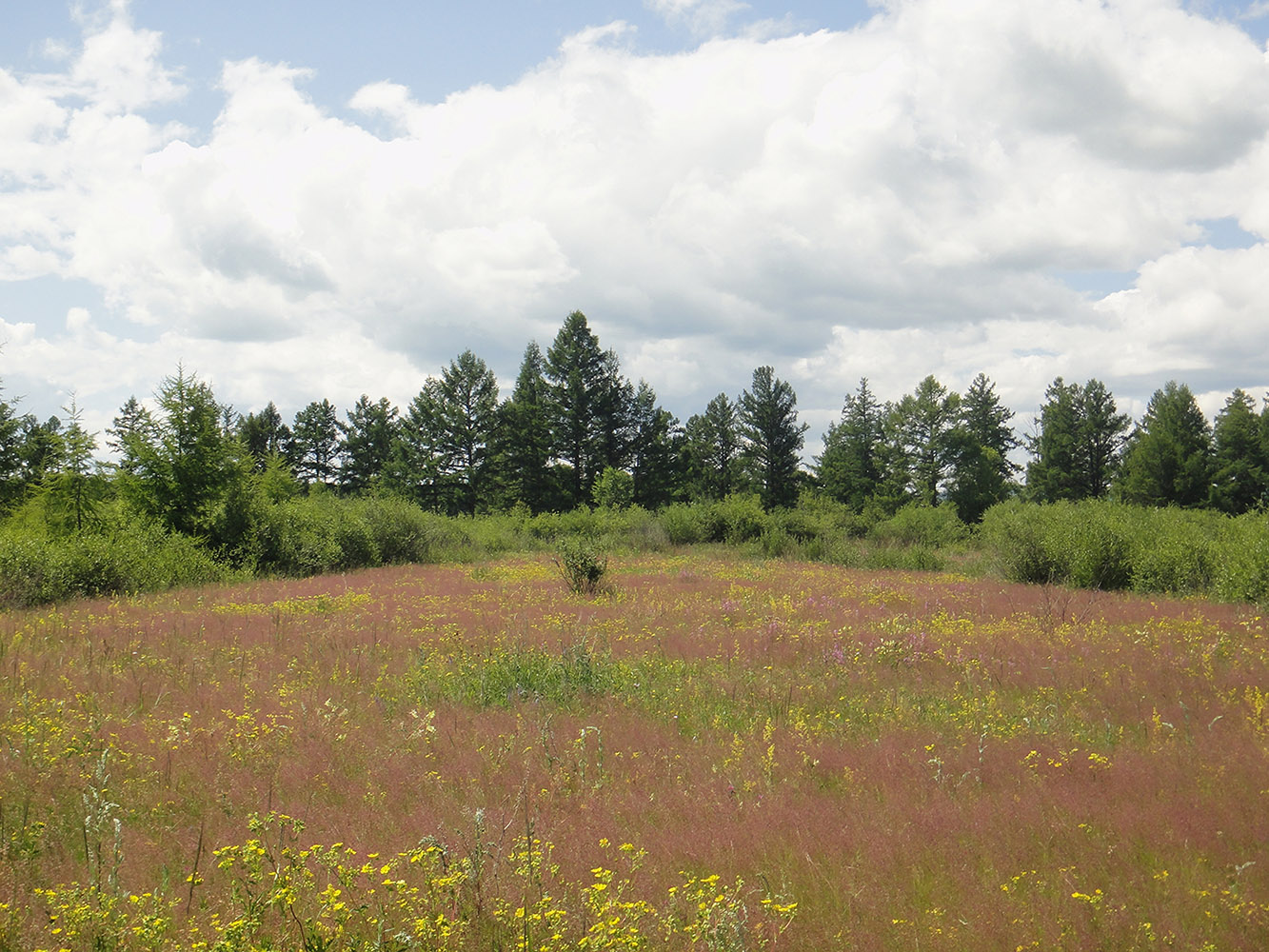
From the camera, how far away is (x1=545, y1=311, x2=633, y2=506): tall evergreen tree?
181ft

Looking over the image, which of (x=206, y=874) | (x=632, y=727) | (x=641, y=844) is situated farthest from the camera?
(x=632, y=727)

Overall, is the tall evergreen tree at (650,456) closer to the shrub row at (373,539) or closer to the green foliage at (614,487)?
the green foliage at (614,487)

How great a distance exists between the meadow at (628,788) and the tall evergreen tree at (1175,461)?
161 feet

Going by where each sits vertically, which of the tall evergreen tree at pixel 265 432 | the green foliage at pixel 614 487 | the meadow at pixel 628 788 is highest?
the tall evergreen tree at pixel 265 432

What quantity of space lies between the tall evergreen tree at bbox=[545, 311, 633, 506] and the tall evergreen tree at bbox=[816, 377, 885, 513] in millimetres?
20156

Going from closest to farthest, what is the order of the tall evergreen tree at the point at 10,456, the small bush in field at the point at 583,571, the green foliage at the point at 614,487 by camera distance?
the small bush in field at the point at 583,571 → the tall evergreen tree at the point at 10,456 → the green foliage at the point at 614,487

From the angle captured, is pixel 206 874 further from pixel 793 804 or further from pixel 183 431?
pixel 183 431

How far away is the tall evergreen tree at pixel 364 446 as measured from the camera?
71875 mm

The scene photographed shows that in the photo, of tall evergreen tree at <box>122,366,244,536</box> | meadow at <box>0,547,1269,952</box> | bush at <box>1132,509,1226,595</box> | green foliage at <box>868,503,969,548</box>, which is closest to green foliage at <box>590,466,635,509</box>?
green foliage at <box>868,503,969,548</box>

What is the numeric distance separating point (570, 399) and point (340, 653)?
4546 centimetres

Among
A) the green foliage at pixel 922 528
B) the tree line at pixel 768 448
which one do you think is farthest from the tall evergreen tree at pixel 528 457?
the green foliage at pixel 922 528

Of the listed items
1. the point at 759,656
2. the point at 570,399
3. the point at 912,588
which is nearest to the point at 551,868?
the point at 759,656

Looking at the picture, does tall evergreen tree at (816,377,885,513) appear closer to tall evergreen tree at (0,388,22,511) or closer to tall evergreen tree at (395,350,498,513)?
tall evergreen tree at (395,350,498,513)

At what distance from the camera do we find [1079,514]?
2239 centimetres
